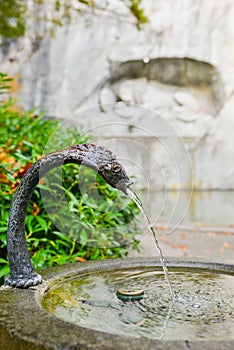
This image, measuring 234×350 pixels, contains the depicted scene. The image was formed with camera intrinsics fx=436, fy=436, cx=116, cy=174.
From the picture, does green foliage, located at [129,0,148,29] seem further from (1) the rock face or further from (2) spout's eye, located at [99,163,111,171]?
(2) spout's eye, located at [99,163,111,171]

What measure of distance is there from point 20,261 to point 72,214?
1381 millimetres

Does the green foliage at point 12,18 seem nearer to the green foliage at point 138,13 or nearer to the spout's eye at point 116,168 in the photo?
the green foliage at point 138,13

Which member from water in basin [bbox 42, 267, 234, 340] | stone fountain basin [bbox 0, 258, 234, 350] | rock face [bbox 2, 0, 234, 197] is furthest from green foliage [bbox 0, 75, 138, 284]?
rock face [bbox 2, 0, 234, 197]

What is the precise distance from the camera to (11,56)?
44.9 ft

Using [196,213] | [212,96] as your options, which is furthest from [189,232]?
[212,96]

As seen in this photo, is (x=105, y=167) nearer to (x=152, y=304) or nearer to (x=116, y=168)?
(x=116, y=168)

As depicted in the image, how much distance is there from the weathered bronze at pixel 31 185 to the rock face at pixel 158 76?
30.2ft

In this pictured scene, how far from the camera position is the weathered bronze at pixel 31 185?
1.54 metres

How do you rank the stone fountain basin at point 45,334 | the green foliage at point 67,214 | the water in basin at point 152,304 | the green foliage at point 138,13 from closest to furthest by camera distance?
the stone fountain basin at point 45,334, the water in basin at point 152,304, the green foliage at point 67,214, the green foliage at point 138,13

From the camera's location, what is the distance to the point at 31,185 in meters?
1.68

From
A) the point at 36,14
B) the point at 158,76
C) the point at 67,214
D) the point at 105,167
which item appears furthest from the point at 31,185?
the point at 36,14

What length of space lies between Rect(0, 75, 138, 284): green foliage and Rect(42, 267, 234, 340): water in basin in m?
0.86

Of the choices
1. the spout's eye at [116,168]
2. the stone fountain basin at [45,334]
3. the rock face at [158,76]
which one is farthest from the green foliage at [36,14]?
the stone fountain basin at [45,334]

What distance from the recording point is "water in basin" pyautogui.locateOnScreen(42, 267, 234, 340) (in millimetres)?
1383
